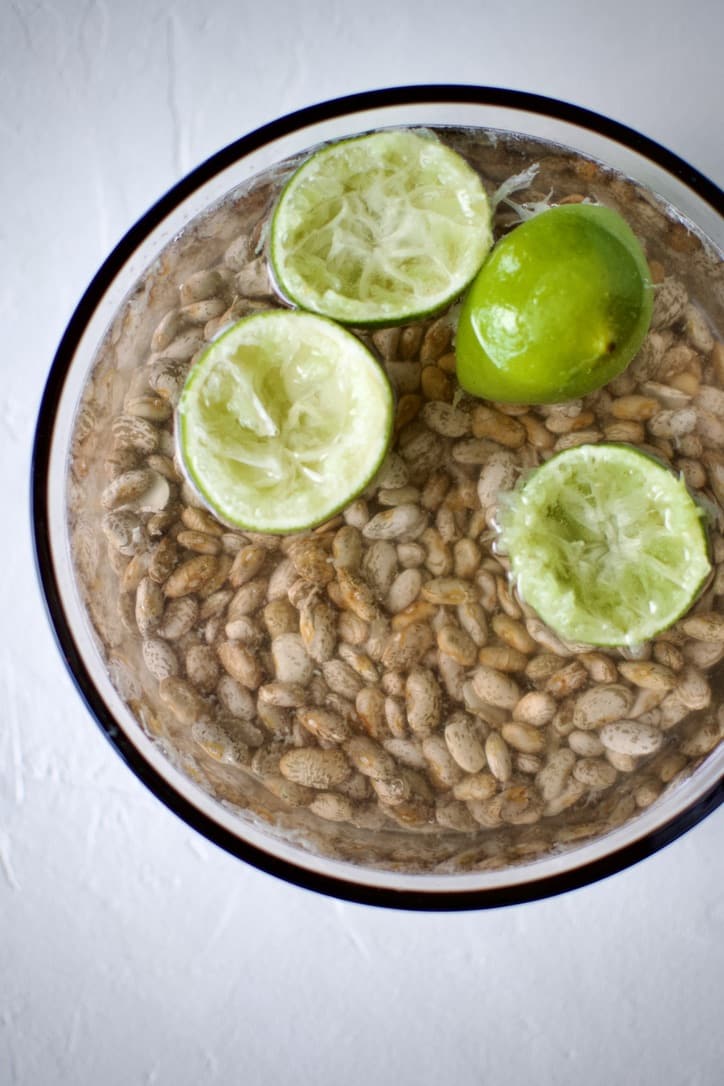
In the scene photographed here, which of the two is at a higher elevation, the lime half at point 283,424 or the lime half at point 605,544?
the lime half at point 283,424

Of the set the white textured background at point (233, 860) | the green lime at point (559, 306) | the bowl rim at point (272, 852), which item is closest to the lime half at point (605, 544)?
the green lime at point (559, 306)

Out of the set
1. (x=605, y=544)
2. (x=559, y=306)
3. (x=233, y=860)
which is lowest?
(x=233, y=860)

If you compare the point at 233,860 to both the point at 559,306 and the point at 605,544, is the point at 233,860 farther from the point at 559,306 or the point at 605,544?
the point at 559,306

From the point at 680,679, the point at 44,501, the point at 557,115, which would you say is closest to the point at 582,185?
the point at 557,115

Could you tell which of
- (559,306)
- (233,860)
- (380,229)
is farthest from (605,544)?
(233,860)

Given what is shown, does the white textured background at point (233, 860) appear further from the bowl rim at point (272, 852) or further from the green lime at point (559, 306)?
the green lime at point (559, 306)

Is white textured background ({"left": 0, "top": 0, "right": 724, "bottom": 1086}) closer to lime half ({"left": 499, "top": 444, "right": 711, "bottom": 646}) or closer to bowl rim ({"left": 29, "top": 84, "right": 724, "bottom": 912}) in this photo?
bowl rim ({"left": 29, "top": 84, "right": 724, "bottom": 912})

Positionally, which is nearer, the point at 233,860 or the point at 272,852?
the point at 272,852

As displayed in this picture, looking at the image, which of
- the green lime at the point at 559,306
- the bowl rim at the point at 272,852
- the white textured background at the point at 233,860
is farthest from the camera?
the white textured background at the point at 233,860
